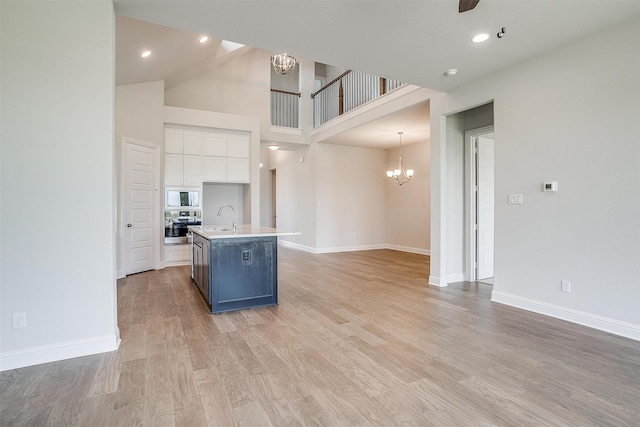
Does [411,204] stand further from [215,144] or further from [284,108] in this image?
[215,144]

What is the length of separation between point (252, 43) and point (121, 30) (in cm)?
173

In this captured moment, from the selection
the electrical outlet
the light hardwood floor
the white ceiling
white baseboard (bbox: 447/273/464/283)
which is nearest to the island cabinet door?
the light hardwood floor

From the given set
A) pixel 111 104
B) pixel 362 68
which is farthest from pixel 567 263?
pixel 111 104

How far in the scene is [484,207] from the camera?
16.8 ft

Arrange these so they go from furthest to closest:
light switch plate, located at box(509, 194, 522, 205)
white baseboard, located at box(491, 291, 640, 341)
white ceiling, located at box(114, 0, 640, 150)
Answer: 1. light switch plate, located at box(509, 194, 522, 205)
2. white baseboard, located at box(491, 291, 640, 341)
3. white ceiling, located at box(114, 0, 640, 150)

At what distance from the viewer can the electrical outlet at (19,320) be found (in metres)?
2.28

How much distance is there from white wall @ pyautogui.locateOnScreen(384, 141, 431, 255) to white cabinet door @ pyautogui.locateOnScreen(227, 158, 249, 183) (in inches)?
167

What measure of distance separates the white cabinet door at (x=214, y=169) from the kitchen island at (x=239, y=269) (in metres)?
3.04

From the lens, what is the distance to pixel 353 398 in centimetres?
193

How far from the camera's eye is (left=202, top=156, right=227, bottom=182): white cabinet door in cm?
661

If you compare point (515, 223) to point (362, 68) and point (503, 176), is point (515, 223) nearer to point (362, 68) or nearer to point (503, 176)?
point (503, 176)

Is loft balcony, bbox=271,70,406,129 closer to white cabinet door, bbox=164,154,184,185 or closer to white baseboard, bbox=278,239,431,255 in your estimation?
white cabinet door, bbox=164,154,184,185

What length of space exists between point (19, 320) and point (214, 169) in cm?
472

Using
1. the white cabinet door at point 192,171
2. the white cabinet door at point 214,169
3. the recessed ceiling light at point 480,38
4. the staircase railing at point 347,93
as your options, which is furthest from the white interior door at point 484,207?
the white cabinet door at point 192,171
